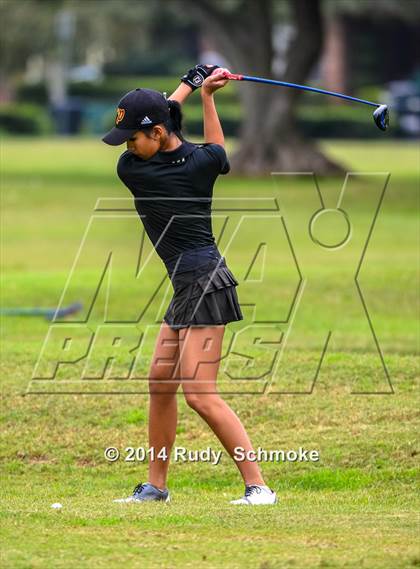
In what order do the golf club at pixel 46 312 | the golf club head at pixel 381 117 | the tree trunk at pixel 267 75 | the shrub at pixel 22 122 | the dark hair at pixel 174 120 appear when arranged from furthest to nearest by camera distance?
the shrub at pixel 22 122, the tree trunk at pixel 267 75, the golf club at pixel 46 312, the golf club head at pixel 381 117, the dark hair at pixel 174 120

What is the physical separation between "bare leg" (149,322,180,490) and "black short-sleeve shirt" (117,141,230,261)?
52 centimetres

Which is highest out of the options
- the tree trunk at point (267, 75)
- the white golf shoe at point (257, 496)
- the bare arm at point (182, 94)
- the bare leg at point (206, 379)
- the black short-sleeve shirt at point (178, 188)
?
the tree trunk at point (267, 75)

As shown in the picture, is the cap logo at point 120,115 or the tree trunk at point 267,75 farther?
the tree trunk at point 267,75

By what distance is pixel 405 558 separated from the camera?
6.86 metres

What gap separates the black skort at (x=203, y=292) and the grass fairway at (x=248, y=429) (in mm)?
1084

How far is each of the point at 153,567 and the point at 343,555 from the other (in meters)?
0.91

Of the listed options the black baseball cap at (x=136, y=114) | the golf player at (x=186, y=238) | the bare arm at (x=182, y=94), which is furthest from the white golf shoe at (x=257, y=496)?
the bare arm at (x=182, y=94)

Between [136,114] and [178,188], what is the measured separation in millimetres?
477

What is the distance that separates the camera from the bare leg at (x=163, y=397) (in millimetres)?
8531

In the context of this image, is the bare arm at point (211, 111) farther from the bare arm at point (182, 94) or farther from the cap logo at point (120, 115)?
the cap logo at point (120, 115)

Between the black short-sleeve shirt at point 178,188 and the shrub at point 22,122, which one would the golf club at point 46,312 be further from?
the shrub at point 22,122

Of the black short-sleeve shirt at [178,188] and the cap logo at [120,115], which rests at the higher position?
the cap logo at [120,115]

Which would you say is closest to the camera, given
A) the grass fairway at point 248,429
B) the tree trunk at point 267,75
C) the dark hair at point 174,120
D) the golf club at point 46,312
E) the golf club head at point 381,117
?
the grass fairway at point 248,429

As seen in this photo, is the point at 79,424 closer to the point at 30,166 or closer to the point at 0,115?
the point at 30,166
